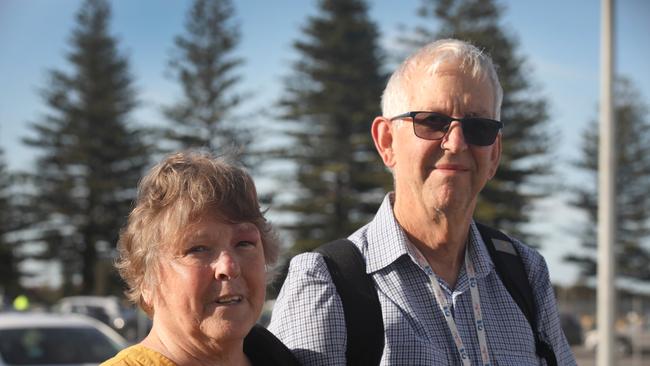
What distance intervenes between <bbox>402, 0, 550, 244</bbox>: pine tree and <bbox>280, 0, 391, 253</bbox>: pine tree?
2.68 m

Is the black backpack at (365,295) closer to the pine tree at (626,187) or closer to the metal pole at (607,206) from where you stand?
the metal pole at (607,206)

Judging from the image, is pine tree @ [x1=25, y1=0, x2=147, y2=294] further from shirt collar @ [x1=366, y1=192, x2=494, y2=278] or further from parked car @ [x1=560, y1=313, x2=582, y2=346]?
shirt collar @ [x1=366, y1=192, x2=494, y2=278]

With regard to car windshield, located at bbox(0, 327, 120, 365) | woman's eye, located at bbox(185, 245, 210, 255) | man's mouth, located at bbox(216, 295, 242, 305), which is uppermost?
woman's eye, located at bbox(185, 245, 210, 255)

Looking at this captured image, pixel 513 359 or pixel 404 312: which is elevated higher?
pixel 404 312

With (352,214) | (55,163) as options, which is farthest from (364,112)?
(55,163)

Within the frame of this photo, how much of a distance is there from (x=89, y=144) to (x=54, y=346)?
115 ft

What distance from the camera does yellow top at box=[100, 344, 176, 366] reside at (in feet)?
6.54

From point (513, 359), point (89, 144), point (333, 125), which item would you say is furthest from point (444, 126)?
point (89, 144)

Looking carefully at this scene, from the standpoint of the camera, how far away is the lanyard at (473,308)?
7.85 feet

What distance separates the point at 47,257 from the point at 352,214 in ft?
54.8

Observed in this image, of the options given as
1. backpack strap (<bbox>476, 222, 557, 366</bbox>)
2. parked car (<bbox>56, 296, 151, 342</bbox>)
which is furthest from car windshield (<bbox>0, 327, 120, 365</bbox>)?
parked car (<bbox>56, 296, 151, 342</bbox>)

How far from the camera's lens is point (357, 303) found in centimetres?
236

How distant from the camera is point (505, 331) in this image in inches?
99.0

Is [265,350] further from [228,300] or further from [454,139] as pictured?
[454,139]
